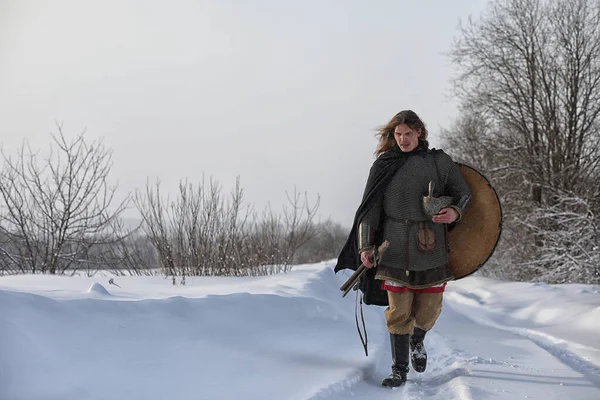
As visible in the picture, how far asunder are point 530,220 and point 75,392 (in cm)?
1576

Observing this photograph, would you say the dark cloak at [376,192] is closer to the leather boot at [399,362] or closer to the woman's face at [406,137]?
the woman's face at [406,137]

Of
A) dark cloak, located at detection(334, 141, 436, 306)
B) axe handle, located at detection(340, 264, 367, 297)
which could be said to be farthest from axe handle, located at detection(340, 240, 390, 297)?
dark cloak, located at detection(334, 141, 436, 306)

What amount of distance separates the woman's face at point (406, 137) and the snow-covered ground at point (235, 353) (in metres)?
1.55

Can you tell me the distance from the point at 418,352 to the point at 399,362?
211 millimetres

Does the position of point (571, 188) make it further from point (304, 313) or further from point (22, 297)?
point (22, 297)

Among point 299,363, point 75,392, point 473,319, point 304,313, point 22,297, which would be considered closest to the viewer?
point 75,392

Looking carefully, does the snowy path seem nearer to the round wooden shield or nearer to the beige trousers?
the beige trousers

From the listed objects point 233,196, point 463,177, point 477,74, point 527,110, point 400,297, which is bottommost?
point 400,297

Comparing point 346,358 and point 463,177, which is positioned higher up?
point 463,177

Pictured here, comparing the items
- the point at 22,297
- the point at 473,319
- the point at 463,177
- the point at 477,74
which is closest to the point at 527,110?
the point at 477,74

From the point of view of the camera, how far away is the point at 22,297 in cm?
276

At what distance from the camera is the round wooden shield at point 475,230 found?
3824mm

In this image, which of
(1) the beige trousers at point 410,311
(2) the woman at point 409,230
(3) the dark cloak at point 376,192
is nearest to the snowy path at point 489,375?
(2) the woman at point 409,230

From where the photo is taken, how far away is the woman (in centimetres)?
365
